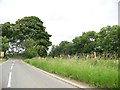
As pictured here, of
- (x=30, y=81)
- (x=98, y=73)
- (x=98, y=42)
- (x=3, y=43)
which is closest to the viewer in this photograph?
(x=98, y=73)

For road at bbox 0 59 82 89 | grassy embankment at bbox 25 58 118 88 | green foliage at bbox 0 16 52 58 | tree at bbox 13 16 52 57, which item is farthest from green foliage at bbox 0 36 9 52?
grassy embankment at bbox 25 58 118 88

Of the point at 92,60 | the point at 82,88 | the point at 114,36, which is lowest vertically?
the point at 82,88

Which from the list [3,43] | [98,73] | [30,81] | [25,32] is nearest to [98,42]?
[25,32]

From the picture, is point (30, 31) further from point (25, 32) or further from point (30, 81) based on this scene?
point (30, 81)

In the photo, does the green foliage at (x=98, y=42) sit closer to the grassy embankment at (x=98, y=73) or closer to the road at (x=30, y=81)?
the road at (x=30, y=81)

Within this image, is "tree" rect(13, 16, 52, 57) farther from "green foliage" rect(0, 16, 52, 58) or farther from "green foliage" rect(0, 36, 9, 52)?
"green foliage" rect(0, 36, 9, 52)

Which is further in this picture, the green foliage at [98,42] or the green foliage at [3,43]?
the green foliage at [3,43]

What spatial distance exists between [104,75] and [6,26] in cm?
9652

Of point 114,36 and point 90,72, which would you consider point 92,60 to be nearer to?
point 90,72

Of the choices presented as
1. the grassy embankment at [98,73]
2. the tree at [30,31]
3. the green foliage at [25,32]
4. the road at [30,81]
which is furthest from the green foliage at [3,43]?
the grassy embankment at [98,73]

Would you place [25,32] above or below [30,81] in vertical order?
above

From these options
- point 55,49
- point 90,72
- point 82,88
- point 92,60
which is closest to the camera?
point 82,88

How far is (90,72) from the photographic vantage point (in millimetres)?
17797

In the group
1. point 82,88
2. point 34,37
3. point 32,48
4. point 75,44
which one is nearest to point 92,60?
point 82,88
